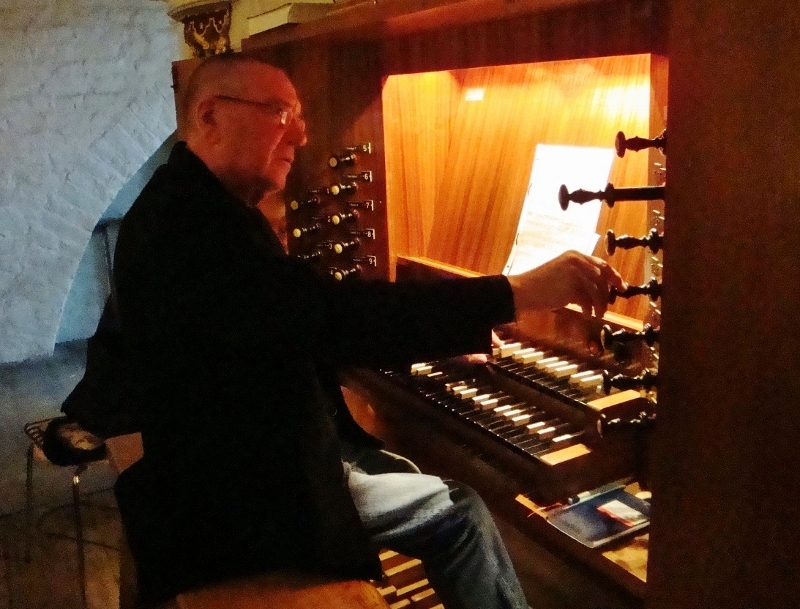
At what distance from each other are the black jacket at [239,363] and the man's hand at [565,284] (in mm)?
30

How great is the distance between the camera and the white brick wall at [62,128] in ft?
13.6

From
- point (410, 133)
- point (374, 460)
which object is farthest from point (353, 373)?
point (410, 133)

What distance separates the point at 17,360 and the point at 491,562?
397 cm

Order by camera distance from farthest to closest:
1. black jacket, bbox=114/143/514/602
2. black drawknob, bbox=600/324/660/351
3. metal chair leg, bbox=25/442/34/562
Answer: metal chair leg, bbox=25/442/34/562
black jacket, bbox=114/143/514/602
black drawknob, bbox=600/324/660/351

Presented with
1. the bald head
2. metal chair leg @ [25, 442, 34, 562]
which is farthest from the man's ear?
metal chair leg @ [25, 442, 34, 562]

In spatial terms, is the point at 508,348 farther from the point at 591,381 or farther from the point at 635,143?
the point at 635,143

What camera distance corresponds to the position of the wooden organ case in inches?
31.8

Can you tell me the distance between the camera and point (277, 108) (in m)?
1.46

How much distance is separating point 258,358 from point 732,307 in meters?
0.69

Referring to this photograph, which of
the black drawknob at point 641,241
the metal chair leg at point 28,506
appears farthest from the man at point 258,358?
the metal chair leg at point 28,506

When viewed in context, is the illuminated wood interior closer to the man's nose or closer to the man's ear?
the man's nose

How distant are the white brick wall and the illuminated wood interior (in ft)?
9.86

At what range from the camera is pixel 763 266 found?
2.60ft

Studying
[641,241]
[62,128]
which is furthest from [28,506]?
[62,128]
